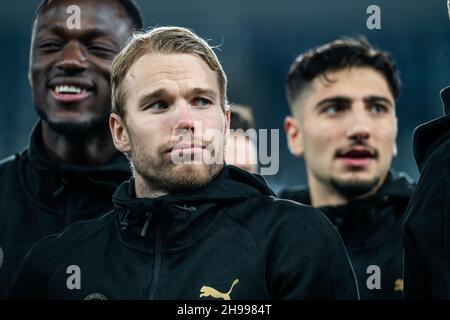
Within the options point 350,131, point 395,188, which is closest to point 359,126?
point 350,131

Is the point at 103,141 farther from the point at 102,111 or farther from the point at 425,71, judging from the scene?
the point at 425,71

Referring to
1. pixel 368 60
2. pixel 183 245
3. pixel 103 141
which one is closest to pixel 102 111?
pixel 103 141

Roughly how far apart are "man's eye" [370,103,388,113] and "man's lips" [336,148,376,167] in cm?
22

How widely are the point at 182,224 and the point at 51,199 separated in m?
0.99

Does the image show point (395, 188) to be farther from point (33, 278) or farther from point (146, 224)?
point (33, 278)

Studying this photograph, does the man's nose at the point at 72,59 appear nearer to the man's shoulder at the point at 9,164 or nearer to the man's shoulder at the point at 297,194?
the man's shoulder at the point at 9,164

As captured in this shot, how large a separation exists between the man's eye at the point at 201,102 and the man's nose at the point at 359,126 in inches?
53.0

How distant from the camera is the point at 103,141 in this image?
3.15 meters

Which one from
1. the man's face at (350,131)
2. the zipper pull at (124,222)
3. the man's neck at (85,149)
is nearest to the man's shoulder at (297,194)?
the man's face at (350,131)

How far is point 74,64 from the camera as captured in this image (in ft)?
9.96

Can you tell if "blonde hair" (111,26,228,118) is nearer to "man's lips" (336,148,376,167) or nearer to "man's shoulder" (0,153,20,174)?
"man's shoulder" (0,153,20,174)

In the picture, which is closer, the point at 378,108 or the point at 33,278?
the point at 33,278
